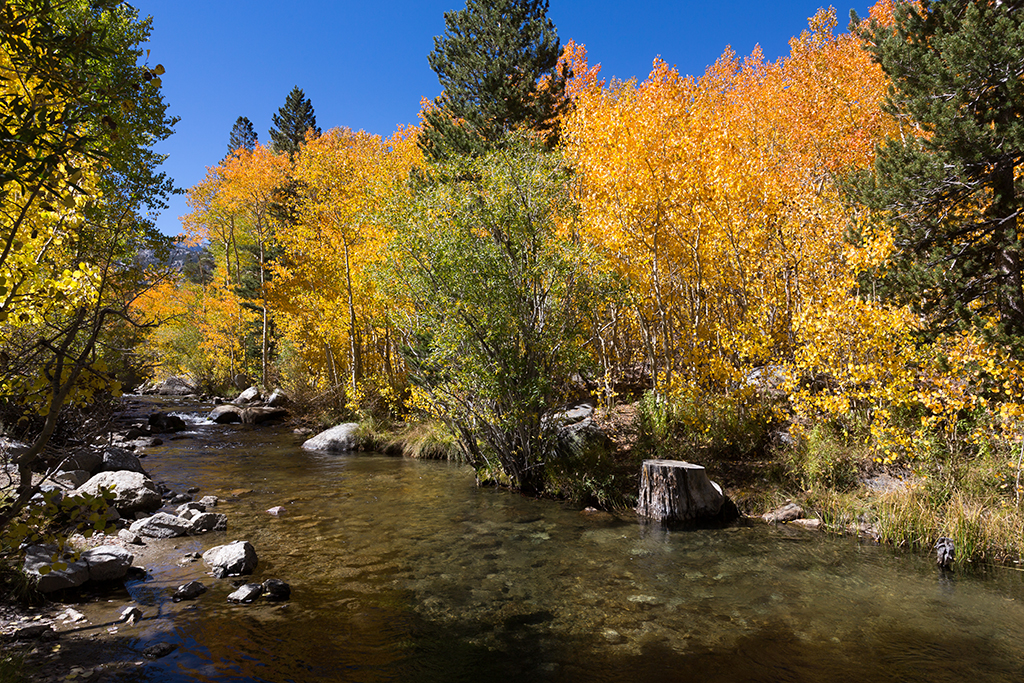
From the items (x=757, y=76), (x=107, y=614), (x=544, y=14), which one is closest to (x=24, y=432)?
(x=107, y=614)

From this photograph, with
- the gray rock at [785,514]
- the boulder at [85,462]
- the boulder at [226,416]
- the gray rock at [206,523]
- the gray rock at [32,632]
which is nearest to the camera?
the gray rock at [32,632]

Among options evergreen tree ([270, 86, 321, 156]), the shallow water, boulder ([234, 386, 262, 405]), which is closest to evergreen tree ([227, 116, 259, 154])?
evergreen tree ([270, 86, 321, 156])

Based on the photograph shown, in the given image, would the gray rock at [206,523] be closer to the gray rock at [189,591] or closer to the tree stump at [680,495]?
the gray rock at [189,591]

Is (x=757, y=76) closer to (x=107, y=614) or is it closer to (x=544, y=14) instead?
(x=544, y=14)

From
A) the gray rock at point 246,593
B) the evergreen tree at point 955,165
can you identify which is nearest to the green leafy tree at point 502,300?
the gray rock at point 246,593

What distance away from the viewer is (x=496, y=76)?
1900 cm

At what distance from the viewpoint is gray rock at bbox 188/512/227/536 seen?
28.9 ft

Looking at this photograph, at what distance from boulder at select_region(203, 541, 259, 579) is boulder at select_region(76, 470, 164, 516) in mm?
3159

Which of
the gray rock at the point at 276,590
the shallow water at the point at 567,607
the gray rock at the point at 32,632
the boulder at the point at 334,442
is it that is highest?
the boulder at the point at 334,442

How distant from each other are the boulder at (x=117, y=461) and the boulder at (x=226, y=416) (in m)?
10.6

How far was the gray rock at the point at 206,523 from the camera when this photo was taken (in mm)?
8812

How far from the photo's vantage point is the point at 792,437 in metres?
10.9

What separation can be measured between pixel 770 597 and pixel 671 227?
8.24 metres

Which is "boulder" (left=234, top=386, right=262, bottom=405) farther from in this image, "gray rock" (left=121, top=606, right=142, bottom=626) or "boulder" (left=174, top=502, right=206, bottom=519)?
"gray rock" (left=121, top=606, right=142, bottom=626)
